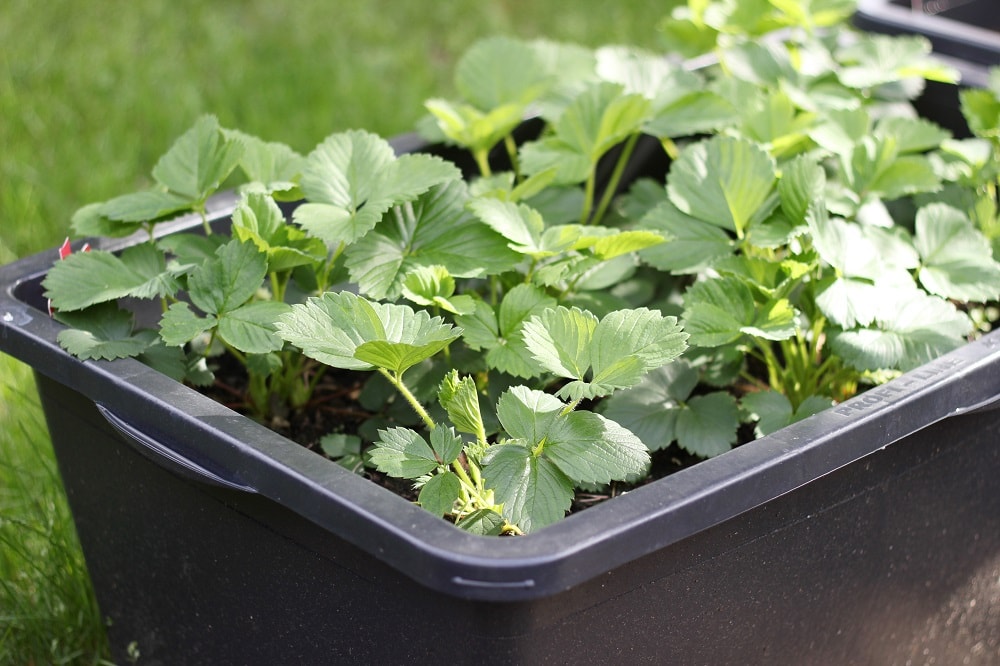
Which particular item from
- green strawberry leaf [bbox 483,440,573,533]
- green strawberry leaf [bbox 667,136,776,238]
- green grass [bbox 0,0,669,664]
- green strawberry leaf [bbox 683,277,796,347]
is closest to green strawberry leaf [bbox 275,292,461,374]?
green strawberry leaf [bbox 483,440,573,533]

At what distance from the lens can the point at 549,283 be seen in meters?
1.12

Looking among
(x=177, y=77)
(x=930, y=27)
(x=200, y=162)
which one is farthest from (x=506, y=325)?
(x=177, y=77)

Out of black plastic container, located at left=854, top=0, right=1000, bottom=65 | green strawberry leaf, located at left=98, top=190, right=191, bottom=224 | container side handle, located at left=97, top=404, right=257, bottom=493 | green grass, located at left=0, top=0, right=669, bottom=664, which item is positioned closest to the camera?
container side handle, located at left=97, top=404, right=257, bottom=493

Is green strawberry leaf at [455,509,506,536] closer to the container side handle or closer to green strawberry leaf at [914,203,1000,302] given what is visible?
the container side handle

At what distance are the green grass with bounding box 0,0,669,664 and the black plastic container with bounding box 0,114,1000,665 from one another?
50 cm

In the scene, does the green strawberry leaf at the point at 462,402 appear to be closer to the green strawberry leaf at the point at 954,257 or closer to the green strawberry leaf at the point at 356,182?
the green strawberry leaf at the point at 356,182

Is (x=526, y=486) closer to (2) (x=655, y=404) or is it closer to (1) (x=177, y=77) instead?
(2) (x=655, y=404)

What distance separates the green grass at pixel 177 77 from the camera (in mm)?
2230

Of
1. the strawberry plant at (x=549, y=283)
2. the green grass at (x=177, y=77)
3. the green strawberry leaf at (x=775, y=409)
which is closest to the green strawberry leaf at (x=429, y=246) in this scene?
the strawberry plant at (x=549, y=283)

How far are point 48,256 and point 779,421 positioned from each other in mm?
765

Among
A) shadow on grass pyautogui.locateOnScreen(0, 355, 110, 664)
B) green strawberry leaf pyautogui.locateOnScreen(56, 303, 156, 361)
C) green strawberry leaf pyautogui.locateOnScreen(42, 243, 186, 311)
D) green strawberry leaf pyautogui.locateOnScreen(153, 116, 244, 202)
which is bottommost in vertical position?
shadow on grass pyautogui.locateOnScreen(0, 355, 110, 664)

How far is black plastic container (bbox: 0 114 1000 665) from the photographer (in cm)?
87

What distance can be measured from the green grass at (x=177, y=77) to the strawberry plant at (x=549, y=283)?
0.56 meters

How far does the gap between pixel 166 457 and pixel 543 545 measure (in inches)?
14.5
